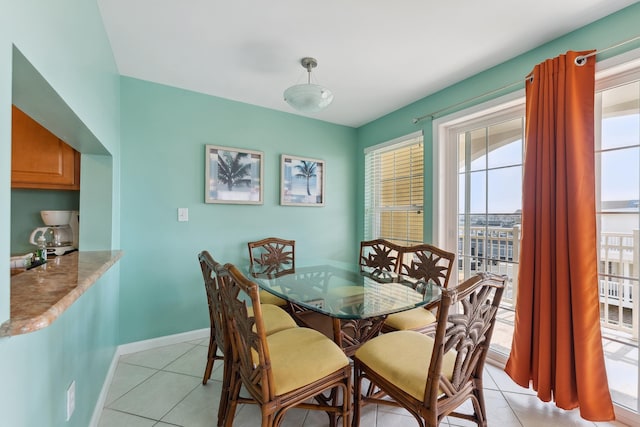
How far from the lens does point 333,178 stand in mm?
3482

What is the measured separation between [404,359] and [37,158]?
2.54 meters

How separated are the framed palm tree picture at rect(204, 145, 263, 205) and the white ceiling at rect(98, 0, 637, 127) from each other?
0.61 m

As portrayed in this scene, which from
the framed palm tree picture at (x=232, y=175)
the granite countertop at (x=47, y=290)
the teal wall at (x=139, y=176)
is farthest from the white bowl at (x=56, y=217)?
the framed palm tree picture at (x=232, y=175)

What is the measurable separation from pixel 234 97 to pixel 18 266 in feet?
6.84

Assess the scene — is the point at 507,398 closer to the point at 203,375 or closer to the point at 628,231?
the point at 628,231

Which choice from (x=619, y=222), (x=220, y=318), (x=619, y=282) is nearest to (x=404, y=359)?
(x=220, y=318)

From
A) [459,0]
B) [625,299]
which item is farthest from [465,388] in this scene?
[459,0]

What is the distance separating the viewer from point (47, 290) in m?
0.92

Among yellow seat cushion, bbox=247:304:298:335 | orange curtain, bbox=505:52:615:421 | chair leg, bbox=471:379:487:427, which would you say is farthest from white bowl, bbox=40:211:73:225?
orange curtain, bbox=505:52:615:421

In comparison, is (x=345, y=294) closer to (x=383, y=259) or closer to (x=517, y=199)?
(x=383, y=259)

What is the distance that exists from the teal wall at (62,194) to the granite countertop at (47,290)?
0.05m

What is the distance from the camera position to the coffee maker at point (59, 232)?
197cm

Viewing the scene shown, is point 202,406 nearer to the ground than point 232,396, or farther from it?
nearer to the ground

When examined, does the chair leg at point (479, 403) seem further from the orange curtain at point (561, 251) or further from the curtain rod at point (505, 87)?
the curtain rod at point (505, 87)
